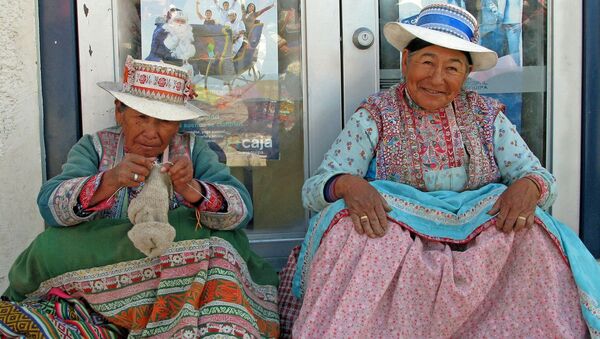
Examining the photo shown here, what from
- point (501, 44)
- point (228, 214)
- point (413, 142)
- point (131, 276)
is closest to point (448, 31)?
point (413, 142)

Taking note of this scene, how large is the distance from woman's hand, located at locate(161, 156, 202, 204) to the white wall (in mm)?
1077

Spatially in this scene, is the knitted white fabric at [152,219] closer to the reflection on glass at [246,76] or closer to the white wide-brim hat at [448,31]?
the reflection on glass at [246,76]

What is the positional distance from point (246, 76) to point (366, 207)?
128cm

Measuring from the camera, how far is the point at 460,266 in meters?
2.28

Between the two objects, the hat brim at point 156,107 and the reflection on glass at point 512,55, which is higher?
the reflection on glass at point 512,55

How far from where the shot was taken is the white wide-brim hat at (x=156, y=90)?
8.29ft

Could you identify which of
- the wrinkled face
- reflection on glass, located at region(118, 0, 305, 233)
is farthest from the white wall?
the wrinkled face

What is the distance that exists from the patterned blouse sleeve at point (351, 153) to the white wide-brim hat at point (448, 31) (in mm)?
390

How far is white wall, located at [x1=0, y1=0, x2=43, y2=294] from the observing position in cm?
301

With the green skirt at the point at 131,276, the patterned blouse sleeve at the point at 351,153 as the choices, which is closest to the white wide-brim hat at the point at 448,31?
the patterned blouse sleeve at the point at 351,153

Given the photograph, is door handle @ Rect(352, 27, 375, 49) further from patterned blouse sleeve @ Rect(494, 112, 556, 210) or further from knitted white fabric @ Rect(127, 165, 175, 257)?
knitted white fabric @ Rect(127, 165, 175, 257)

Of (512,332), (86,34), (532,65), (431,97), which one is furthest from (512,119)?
(86,34)

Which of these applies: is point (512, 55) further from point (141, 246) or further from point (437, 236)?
point (141, 246)

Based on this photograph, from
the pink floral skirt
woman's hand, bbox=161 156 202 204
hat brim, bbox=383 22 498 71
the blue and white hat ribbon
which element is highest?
the blue and white hat ribbon
